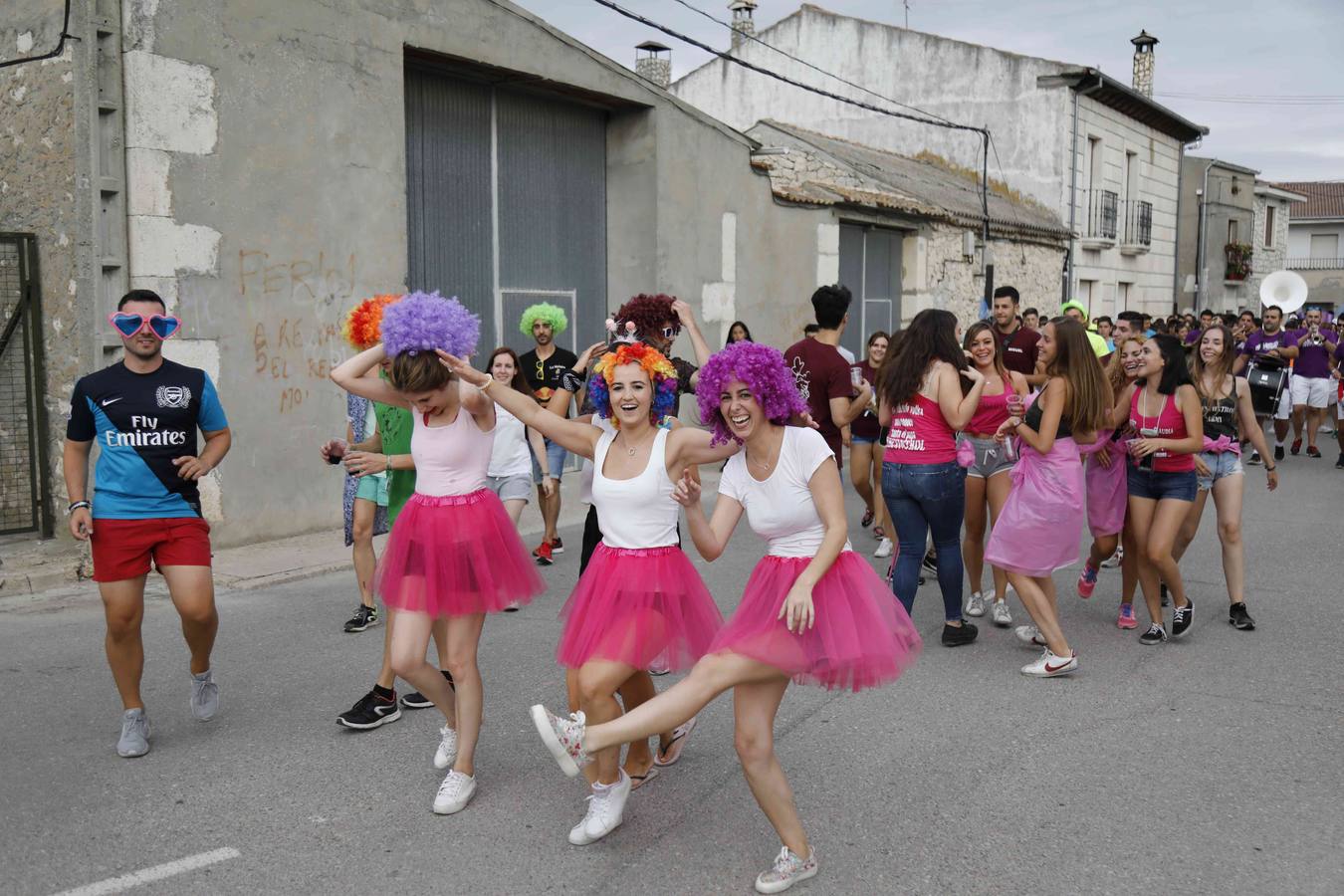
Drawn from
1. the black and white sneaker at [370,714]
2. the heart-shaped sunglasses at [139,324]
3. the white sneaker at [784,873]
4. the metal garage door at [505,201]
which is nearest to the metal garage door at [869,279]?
the metal garage door at [505,201]

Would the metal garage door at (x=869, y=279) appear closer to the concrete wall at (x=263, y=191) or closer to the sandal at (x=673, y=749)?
the concrete wall at (x=263, y=191)

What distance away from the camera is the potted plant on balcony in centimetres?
3581

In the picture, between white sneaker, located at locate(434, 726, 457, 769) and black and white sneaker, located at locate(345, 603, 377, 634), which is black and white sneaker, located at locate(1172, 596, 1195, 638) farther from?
black and white sneaker, located at locate(345, 603, 377, 634)

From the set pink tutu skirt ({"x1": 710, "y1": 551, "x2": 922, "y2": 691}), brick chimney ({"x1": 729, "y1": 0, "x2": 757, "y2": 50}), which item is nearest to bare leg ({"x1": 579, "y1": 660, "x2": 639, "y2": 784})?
pink tutu skirt ({"x1": 710, "y1": 551, "x2": 922, "y2": 691})

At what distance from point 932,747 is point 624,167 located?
968cm

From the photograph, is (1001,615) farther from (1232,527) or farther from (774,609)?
(774,609)

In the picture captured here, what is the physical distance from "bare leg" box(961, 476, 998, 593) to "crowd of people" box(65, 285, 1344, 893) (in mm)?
17

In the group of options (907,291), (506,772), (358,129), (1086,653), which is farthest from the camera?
(907,291)

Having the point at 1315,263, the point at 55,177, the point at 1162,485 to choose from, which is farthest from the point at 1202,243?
the point at 55,177

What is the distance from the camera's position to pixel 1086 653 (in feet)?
19.6

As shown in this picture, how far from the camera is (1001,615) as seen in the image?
650 centimetres

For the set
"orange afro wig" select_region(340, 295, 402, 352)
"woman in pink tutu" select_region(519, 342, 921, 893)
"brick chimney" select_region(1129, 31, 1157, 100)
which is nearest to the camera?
"woman in pink tutu" select_region(519, 342, 921, 893)

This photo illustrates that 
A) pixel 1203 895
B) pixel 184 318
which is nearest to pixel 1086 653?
pixel 1203 895

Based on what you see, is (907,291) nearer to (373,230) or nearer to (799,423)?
(373,230)
